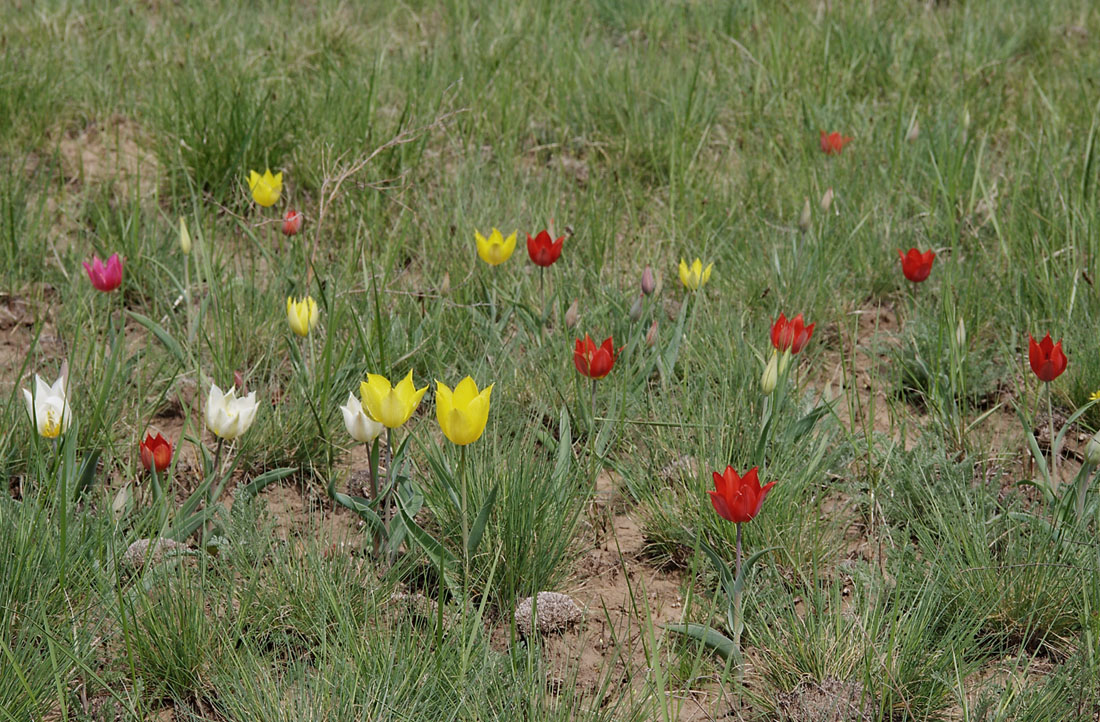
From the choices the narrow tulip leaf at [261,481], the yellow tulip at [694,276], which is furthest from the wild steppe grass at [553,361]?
the yellow tulip at [694,276]

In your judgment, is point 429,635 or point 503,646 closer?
point 429,635

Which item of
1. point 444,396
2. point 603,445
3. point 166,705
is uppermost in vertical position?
point 444,396

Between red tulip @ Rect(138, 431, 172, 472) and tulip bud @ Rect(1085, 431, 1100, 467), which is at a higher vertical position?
tulip bud @ Rect(1085, 431, 1100, 467)

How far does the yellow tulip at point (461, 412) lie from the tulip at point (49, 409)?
684 mm

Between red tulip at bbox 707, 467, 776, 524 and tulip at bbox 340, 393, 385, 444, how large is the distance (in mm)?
598

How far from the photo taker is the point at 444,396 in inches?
61.0

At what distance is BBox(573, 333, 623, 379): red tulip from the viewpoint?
1.95 metres

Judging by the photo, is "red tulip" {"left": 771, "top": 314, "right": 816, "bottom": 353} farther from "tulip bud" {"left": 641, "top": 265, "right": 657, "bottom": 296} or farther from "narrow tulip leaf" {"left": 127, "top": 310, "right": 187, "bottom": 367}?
"narrow tulip leaf" {"left": 127, "top": 310, "right": 187, "bottom": 367}

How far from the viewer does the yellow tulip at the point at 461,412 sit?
1.55 meters

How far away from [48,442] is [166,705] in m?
0.66

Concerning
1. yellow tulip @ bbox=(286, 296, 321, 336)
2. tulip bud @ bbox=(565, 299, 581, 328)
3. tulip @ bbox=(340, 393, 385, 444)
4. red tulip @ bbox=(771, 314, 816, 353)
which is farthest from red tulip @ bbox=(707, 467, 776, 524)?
yellow tulip @ bbox=(286, 296, 321, 336)

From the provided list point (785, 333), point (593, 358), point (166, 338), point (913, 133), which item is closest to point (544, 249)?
point (593, 358)

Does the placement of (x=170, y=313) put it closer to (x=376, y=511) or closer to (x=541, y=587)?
(x=376, y=511)

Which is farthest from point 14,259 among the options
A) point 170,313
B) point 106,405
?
point 106,405
